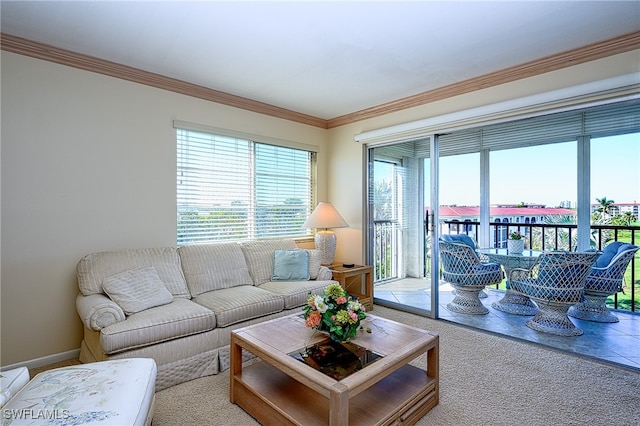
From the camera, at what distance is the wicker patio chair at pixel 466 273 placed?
146 inches

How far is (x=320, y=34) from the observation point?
236 cm

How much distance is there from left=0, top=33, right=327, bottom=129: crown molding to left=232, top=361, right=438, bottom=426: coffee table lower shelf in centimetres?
275

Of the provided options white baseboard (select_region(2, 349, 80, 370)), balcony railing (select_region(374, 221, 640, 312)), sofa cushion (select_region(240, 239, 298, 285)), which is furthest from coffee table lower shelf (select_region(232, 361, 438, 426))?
balcony railing (select_region(374, 221, 640, 312))

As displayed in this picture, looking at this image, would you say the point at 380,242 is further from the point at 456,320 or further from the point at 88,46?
the point at 88,46

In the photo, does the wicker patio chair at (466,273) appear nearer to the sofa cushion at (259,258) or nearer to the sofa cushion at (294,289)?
the sofa cushion at (294,289)

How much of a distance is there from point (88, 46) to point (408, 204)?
3.61 meters

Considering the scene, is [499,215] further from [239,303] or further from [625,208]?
[239,303]

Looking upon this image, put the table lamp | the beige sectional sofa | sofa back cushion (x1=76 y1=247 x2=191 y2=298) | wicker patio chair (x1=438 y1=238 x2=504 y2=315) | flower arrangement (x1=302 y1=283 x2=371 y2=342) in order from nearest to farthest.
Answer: flower arrangement (x1=302 y1=283 x2=371 y2=342)
the beige sectional sofa
sofa back cushion (x1=76 y1=247 x2=191 y2=298)
wicker patio chair (x1=438 y1=238 x2=504 y2=315)
the table lamp

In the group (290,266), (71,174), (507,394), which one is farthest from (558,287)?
(71,174)

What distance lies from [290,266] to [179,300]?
1184mm

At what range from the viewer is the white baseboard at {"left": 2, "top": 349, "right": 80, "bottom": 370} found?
96.4 inches

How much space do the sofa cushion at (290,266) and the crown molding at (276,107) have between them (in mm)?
1800

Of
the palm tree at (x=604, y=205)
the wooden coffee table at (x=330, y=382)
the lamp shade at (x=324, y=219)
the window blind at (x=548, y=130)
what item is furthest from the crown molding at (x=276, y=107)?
the wooden coffee table at (x=330, y=382)

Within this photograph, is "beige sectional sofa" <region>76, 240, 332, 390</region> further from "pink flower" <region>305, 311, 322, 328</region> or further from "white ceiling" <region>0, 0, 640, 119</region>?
"white ceiling" <region>0, 0, 640, 119</region>
